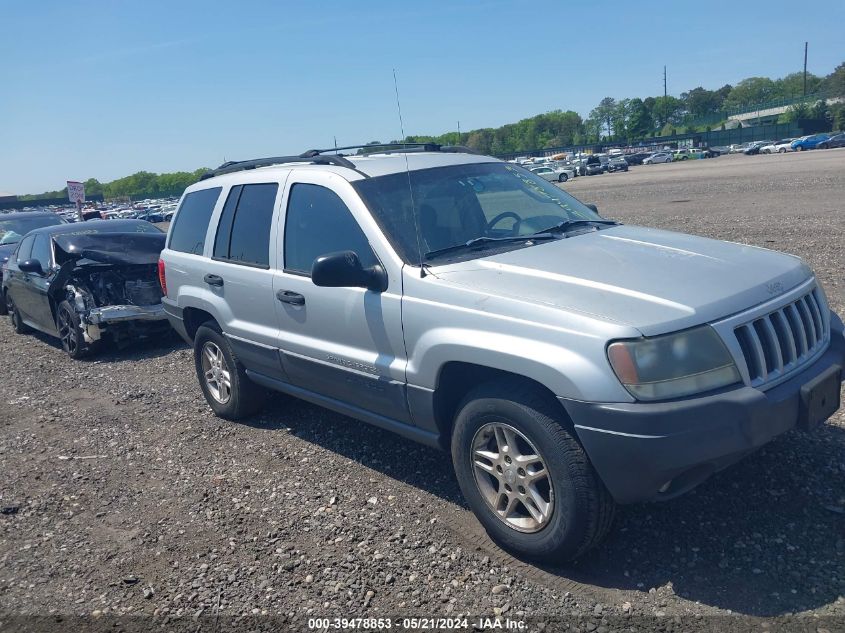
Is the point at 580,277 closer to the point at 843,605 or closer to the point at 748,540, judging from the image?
the point at 748,540

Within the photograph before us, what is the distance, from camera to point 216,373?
608 cm

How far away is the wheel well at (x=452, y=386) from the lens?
12.3 feet

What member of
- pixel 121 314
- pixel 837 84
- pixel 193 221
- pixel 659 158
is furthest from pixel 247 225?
pixel 837 84

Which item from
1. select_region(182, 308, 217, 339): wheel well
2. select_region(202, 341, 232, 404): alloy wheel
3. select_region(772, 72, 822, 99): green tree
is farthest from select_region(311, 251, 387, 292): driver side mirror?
select_region(772, 72, 822, 99): green tree

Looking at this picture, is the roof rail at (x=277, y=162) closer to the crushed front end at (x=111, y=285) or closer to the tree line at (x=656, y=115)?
the crushed front end at (x=111, y=285)

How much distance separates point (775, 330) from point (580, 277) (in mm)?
931

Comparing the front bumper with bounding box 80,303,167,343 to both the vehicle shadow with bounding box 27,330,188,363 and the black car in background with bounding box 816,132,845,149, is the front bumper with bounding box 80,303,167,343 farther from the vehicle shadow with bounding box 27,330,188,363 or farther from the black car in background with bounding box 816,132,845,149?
the black car in background with bounding box 816,132,845,149

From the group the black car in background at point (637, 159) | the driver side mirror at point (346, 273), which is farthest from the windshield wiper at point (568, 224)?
the black car in background at point (637, 159)

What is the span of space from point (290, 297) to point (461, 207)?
1.26 meters

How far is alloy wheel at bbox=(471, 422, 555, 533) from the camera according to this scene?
345 cm

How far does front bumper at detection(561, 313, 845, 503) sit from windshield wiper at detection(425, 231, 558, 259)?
1322mm

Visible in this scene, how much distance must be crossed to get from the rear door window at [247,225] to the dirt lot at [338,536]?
145cm

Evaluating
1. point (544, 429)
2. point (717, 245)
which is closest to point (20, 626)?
point (544, 429)

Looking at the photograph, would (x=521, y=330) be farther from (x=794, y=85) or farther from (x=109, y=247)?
(x=794, y=85)
